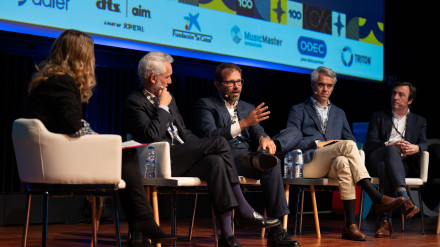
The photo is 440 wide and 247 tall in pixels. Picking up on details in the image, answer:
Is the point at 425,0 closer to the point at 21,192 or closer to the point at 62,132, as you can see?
the point at 21,192

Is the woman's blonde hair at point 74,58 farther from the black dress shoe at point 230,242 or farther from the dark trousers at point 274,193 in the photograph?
the dark trousers at point 274,193

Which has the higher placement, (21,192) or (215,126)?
(215,126)

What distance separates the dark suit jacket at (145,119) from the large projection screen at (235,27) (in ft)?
4.24

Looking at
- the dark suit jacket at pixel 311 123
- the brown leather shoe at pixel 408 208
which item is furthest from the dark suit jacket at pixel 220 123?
the brown leather shoe at pixel 408 208

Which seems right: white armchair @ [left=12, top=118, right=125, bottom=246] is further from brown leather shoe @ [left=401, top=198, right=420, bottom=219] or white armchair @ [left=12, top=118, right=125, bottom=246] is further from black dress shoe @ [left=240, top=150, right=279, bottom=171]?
brown leather shoe @ [left=401, top=198, right=420, bottom=219]

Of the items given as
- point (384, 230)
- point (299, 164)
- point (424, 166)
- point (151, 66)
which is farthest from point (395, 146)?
point (151, 66)

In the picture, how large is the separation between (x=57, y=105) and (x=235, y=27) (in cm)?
297

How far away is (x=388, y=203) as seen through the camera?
3625 mm

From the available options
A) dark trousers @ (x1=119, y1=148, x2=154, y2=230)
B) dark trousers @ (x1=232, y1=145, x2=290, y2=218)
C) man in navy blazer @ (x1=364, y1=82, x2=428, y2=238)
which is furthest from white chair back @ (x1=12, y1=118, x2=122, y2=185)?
man in navy blazer @ (x1=364, y1=82, x2=428, y2=238)

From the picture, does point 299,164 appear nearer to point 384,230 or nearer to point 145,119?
point 384,230

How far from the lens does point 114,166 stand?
229cm

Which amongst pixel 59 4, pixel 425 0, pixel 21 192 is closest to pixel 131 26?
pixel 59 4

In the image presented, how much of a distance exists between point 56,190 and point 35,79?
1.52 ft

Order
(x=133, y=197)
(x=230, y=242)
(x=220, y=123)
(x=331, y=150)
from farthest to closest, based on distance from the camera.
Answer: (x=331, y=150)
(x=220, y=123)
(x=230, y=242)
(x=133, y=197)
